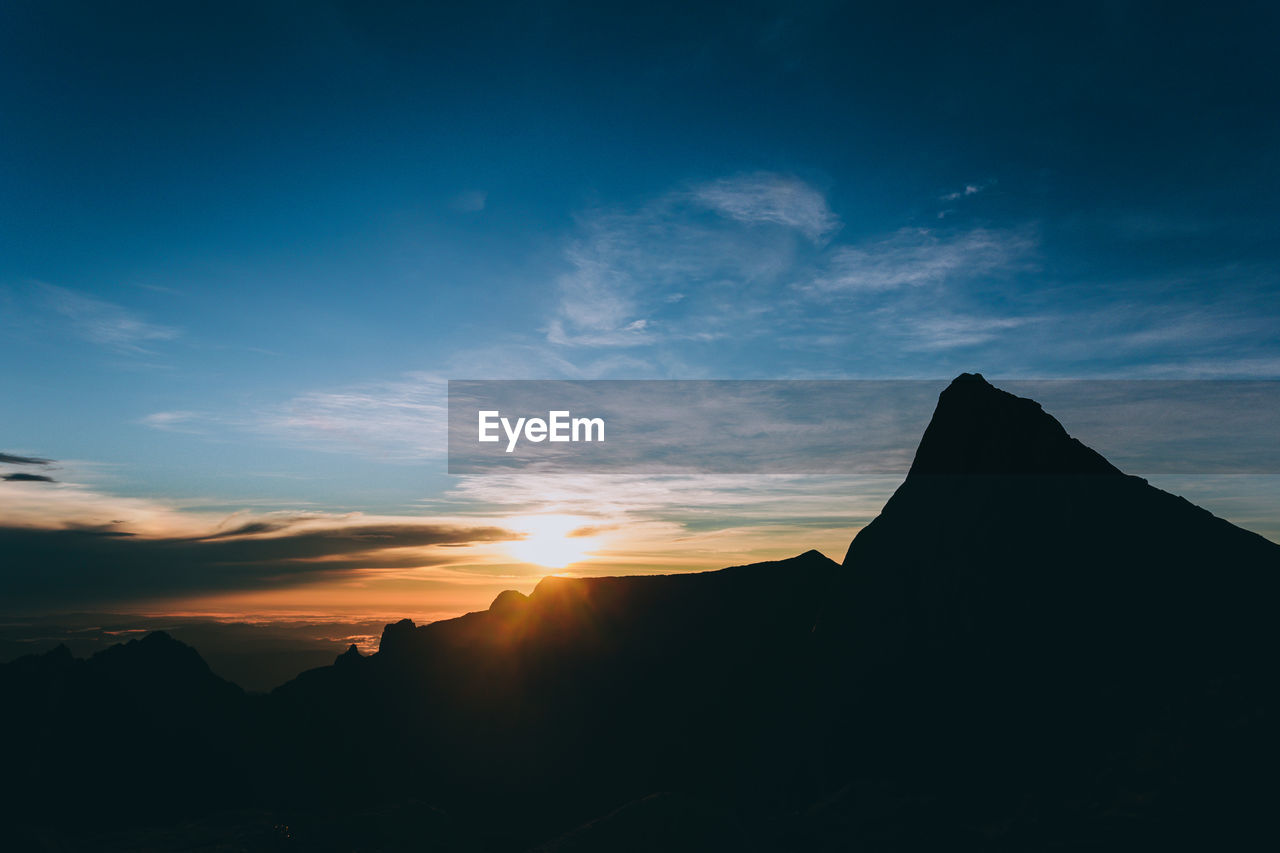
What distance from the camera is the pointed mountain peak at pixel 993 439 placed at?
77.1 metres

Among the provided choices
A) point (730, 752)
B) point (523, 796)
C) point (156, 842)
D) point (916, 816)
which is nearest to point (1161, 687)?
point (916, 816)

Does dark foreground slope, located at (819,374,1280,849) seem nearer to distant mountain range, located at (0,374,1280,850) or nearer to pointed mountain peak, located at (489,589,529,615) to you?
distant mountain range, located at (0,374,1280,850)

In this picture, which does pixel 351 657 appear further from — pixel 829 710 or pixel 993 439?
pixel 993 439

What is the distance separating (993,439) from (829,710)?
40.7m

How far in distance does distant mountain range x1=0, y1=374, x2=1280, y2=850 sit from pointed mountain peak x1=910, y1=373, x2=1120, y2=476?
0.33 m

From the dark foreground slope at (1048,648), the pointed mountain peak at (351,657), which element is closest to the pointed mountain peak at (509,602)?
the pointed mountain peak at (351,657)

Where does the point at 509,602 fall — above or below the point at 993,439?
below

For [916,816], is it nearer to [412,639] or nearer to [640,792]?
[640,792]

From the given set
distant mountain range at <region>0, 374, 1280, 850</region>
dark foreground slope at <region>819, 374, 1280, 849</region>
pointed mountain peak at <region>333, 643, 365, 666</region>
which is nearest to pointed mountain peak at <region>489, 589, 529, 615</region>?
distant mountain range at <region>0, 374, 1280, 850</region>

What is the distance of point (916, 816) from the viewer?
64188 mm

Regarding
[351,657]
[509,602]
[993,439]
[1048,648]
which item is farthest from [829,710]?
[351,657]

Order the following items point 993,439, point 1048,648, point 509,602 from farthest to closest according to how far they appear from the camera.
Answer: point 509,602 < point 993,439 < point 1048,648

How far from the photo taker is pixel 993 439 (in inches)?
3196

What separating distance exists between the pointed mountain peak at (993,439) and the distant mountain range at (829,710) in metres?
0.33
